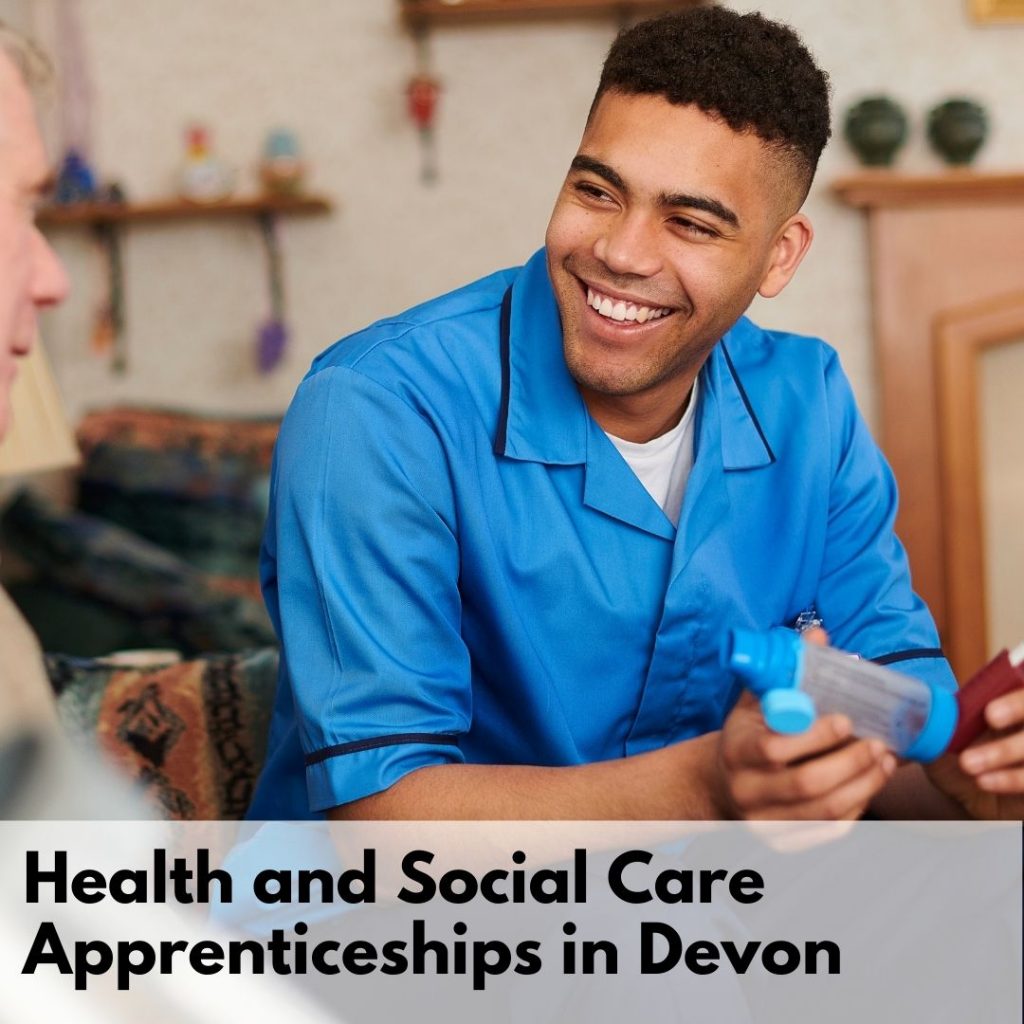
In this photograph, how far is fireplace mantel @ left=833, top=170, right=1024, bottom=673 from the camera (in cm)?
298

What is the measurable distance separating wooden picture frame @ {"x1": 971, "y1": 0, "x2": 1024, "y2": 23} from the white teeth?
2.05 m

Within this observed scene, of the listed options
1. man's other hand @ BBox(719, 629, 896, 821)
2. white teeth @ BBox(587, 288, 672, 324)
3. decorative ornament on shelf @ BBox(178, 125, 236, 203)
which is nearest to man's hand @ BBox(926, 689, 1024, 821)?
man's other hand @ BBox(719, 629, 896, 821)

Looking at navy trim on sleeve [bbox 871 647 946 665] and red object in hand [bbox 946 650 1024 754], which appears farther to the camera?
navy trim on sleeve [bbox 871 647 946 665]

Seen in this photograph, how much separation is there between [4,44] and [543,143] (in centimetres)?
268

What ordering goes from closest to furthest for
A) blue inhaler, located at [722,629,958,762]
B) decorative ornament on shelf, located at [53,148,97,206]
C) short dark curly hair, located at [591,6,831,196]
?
1. blue inhaler, located at [722,629,958,762]
2. short dark curly hair, located at [591,6,831,196]
3. decorative ornament on shelf, located at [53,148,97,206]

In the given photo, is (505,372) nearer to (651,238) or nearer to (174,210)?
(651,238)

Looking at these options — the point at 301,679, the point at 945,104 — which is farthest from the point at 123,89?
the point at 301,679

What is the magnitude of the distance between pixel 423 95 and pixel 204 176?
1.82ft

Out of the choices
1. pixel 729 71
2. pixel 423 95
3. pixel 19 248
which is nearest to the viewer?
pixel 19 248

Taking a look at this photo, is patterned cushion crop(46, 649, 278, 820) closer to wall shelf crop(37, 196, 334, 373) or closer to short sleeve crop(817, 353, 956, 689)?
short sleeve crop(817, 353, 956, 689)

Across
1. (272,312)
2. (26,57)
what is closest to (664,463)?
(26,57)

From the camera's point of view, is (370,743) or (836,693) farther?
(370,743)

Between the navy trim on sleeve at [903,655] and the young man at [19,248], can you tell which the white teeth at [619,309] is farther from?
the young man at [19,248]

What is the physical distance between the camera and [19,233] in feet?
1.90
